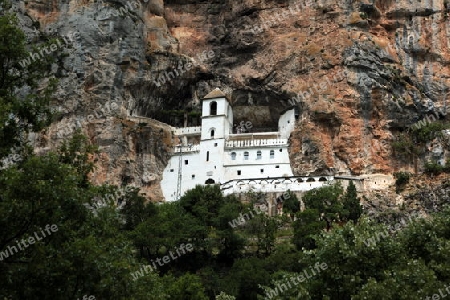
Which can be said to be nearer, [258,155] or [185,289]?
[185,289]

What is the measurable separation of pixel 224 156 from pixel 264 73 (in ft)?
29.7

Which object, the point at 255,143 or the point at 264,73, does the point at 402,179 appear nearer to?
the point at 255,143

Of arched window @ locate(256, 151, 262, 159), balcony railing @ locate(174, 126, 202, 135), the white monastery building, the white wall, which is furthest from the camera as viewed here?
balcony railing @ locate(174, 126, 202, 135)

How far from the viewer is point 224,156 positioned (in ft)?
206

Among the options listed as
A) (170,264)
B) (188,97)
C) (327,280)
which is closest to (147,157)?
(188,97)

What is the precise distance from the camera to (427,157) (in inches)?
2293

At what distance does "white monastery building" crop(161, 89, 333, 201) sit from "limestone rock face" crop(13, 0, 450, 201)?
117 centimetres

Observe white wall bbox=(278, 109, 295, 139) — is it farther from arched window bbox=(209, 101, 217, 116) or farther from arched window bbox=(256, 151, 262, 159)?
arched window bbox=(209, 101, 217, 116)

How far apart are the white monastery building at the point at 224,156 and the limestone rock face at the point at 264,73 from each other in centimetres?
117

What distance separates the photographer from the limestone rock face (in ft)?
198

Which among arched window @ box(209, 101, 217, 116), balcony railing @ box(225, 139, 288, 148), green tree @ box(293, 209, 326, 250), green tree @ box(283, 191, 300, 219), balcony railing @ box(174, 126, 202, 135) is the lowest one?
green tree @ box(293, 209, 326, 250)

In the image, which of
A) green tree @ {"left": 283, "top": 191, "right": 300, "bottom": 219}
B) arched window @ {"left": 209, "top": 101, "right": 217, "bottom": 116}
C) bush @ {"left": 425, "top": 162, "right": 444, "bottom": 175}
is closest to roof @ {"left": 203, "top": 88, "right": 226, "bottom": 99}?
arched window @ {"left": 209, "top": 101, "right": 217, "bottom": 116}

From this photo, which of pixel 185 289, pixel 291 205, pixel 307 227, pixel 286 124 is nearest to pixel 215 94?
pixel 286 124

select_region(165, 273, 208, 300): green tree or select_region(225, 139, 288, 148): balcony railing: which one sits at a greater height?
select_region(225, 139, 288, 148): balcony railing
